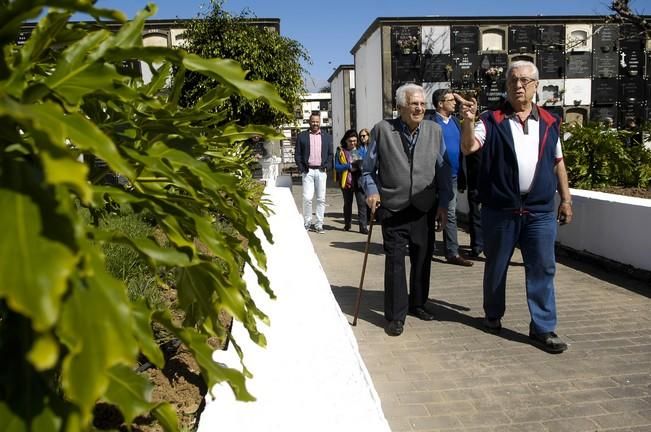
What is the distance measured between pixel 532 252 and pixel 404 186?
1.14 meters

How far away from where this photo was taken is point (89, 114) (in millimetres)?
1771

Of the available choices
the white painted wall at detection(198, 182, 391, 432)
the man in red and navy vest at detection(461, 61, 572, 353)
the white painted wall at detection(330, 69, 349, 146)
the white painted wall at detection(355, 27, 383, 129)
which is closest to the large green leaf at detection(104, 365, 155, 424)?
the white painted wall at detection(198, 182, 391, 432)

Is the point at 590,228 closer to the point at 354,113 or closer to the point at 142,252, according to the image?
the point at 142,252

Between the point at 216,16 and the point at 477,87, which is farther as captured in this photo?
the point at 477,87

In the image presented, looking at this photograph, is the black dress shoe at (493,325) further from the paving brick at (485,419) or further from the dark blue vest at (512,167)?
the paving brick at (485,419)

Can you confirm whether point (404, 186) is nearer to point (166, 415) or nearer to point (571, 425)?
point (571, 425)

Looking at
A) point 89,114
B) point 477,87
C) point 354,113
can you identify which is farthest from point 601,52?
point 89,114

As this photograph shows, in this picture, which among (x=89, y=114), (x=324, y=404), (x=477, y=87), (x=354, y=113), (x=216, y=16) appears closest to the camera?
(x=89, y=114)

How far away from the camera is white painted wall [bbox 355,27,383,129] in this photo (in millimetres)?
18375

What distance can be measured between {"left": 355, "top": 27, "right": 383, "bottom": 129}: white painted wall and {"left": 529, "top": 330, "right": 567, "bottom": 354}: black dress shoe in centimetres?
1429

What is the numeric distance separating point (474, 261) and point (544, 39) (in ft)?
42.6

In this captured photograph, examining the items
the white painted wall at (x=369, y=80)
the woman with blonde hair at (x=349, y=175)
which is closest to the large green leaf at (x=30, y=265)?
the woman with blonde hair at (x=349, y=175)

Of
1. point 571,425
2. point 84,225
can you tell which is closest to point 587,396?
point 571,425

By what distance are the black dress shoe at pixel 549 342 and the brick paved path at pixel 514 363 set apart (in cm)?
7
